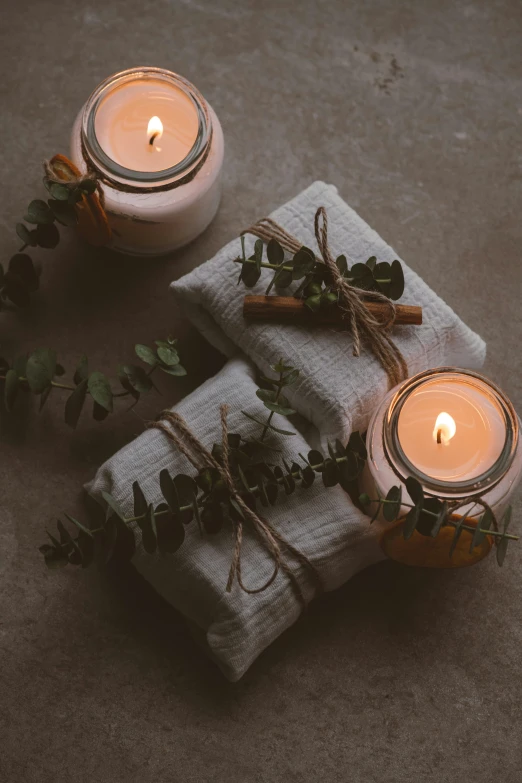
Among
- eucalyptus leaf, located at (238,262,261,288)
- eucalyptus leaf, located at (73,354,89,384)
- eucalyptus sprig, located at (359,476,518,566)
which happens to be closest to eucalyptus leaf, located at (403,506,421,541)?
eucalyptus sprig, located at (359,476,518,566)

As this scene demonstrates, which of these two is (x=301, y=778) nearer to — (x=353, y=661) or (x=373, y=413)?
(x=353, y=661)

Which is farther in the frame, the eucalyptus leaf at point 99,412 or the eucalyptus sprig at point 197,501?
the eucalyptus leaf at point 99,412

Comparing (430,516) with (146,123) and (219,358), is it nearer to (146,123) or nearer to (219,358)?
(219,358)

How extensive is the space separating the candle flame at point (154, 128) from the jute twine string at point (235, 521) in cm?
36

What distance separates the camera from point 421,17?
1340mm

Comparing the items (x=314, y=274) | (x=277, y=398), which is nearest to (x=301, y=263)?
(x=314, y=274)

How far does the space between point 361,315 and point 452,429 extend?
17 cm

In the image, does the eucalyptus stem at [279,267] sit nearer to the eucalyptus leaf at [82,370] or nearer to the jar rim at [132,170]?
the jar rim at [132,170]

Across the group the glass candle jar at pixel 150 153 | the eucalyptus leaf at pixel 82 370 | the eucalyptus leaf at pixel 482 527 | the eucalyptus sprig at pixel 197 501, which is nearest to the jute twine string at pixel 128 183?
the glass candle jar at pixel 150 153

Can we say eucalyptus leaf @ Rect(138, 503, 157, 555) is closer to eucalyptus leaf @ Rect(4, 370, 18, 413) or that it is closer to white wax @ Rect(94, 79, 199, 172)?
eucalyptus leaf @ Rect(4, 370, 18, 413)

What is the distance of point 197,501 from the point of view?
1038 millimetres

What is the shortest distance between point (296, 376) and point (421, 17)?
0.66 meters

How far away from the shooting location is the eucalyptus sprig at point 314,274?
3.49ft

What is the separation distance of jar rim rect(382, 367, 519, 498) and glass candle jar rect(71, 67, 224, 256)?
377 mm
